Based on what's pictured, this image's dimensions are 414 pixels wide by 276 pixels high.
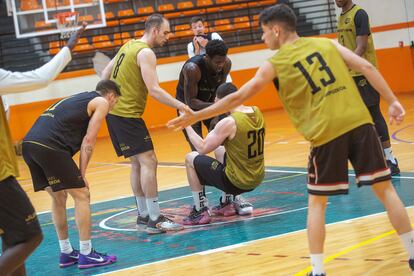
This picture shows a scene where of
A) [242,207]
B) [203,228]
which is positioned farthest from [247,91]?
[242,207]

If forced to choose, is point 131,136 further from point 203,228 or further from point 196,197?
point 203,228

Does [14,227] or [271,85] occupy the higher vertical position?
[14,227]

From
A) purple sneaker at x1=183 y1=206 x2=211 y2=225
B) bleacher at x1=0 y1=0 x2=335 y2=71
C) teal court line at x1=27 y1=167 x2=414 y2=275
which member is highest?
bleacher at x1=0 y1=0 x2=335 y2=71

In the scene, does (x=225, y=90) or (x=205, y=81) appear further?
(x=205, y=81)

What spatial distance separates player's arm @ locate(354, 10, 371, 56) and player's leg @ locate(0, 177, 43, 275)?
5367 mm

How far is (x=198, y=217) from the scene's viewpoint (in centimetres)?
805

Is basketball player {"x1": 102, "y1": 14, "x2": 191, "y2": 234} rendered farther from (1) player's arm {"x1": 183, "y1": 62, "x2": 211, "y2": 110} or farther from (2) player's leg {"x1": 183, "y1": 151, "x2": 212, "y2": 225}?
(1) player's arm {"x1": 183, "y1": 62, "x2": 211, "y2": 110}

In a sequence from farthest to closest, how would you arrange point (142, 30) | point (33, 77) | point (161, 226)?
point (142, 30)
point (161, 226)
point (33, 77)

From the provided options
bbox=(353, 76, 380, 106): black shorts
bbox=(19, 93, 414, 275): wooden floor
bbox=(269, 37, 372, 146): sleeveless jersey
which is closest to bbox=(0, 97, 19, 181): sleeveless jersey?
bbox=(19, 93, 414, 275): wooden floor

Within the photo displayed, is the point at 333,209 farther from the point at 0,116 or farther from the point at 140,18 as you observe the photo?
the point at 140,18

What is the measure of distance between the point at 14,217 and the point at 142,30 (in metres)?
16.6

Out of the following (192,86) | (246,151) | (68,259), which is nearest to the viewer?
(68,259)

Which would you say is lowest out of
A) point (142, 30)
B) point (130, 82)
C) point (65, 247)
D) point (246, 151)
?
point (65, 247)

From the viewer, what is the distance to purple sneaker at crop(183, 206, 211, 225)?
801 centimetres
